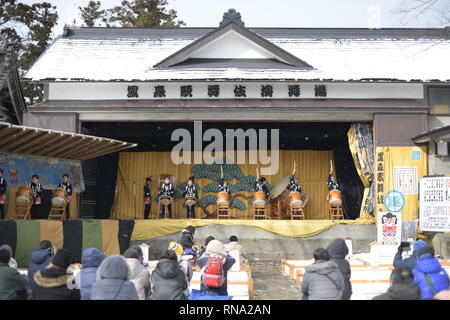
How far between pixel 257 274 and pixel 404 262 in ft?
17.4

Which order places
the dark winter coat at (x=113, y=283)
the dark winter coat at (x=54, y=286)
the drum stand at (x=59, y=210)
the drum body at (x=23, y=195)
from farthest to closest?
the drum stand at (x=59, y=210) < the drum body at (x=23, y=195) < the dark winter coat at (x=54, y=286) < the dark winter coat at (x=113, y=283)

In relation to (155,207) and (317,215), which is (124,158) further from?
(317,215)

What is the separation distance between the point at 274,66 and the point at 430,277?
10.5 meters

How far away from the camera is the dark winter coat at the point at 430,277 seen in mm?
5340

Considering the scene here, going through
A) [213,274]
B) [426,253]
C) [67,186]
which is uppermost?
[67,186]

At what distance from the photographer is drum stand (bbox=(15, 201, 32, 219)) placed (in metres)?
13.1

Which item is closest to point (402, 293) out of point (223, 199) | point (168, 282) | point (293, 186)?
point (168, 282)

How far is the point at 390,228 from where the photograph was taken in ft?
43.4

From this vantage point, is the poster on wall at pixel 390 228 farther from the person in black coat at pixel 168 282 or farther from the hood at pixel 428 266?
the person in black coat at pixel 168 282

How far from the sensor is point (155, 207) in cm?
1828

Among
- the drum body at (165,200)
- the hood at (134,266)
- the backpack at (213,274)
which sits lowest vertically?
the backpack at (213,274)

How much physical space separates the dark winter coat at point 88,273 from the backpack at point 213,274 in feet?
4.37

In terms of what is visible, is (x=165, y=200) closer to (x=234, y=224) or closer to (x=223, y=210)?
(x=223, y=210)

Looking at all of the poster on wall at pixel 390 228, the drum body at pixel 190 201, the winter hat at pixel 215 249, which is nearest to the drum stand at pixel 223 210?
the drum body at pixel 190 201
